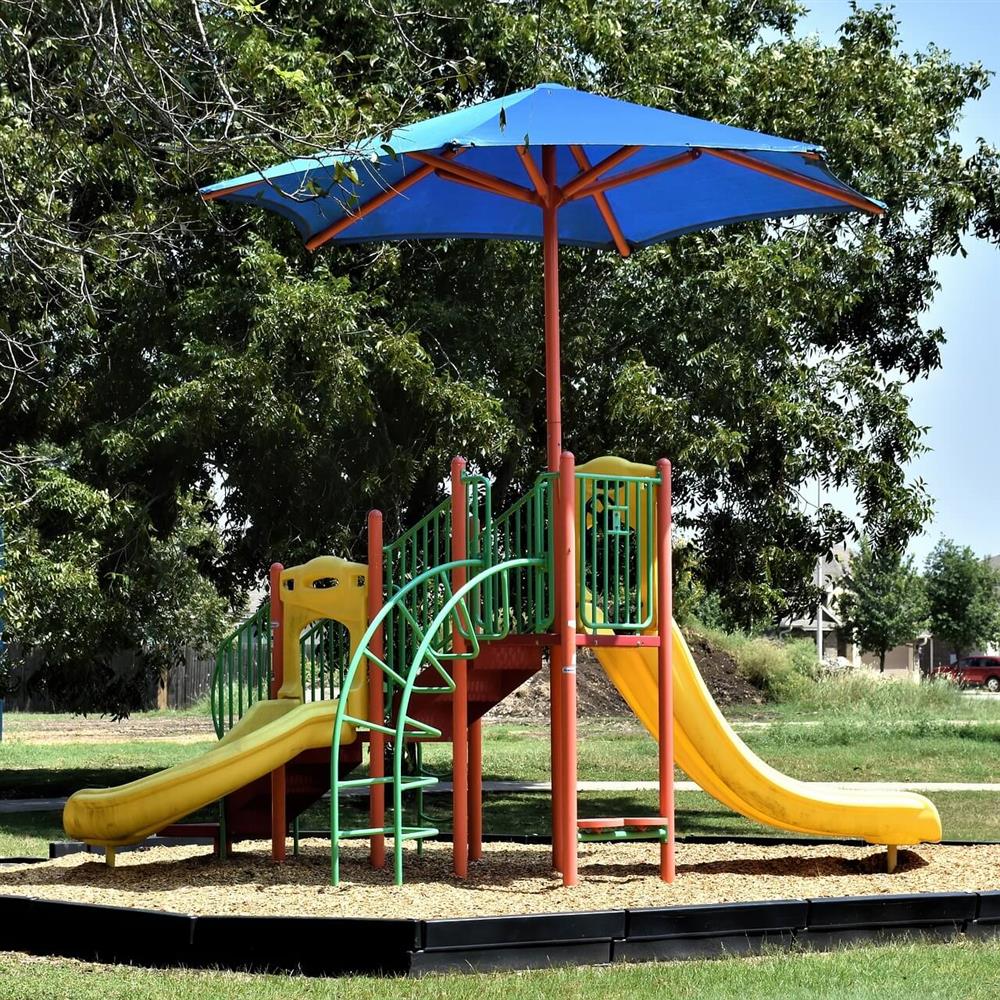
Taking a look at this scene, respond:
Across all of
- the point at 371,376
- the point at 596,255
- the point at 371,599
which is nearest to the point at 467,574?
the point at 371,599

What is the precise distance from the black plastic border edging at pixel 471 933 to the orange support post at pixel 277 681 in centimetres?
277

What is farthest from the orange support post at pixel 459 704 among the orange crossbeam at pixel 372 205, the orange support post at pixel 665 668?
the orange crossbeam at pixel 372 205

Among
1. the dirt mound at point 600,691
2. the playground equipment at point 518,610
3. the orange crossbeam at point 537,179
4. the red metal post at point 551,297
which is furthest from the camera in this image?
the dirt mound at point 600,691

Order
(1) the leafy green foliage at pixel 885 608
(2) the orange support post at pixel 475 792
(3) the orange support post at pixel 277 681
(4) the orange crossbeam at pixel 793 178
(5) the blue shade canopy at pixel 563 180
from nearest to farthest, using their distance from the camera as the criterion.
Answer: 1. (5) the blue shade canopy at pixel 563 180
2. (4) the orange crossbeam at pixel 793 178
3. (2) the orange support post at pixel 475 792
4. (3) the orange support post at pixel 277 681
5. (1) the leafy green foliage at pixel 885 608

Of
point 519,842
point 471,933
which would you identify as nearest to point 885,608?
point 519,842

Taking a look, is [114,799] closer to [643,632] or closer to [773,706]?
[643,632]

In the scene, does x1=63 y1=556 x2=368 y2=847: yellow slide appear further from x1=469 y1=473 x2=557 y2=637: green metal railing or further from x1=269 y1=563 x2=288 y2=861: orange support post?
x1=469 y1=473 x2=557 y2=637: green metal railing

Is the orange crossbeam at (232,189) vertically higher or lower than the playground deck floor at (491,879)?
higher

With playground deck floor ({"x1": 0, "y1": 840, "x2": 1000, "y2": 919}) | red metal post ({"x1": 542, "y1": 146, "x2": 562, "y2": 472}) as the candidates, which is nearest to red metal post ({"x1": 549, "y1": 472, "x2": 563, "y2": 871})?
playground deck floor ({"x1": 0, "y1": 840, "x2": 1000, "y2": 919})

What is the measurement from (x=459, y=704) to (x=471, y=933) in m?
2.44

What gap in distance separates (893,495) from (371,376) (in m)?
5.94

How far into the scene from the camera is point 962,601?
67250 millimetres

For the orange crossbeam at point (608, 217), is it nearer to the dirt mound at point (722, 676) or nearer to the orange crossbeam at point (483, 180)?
the orange crossbeam at point (483, 180)

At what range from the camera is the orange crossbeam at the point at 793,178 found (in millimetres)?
10266
